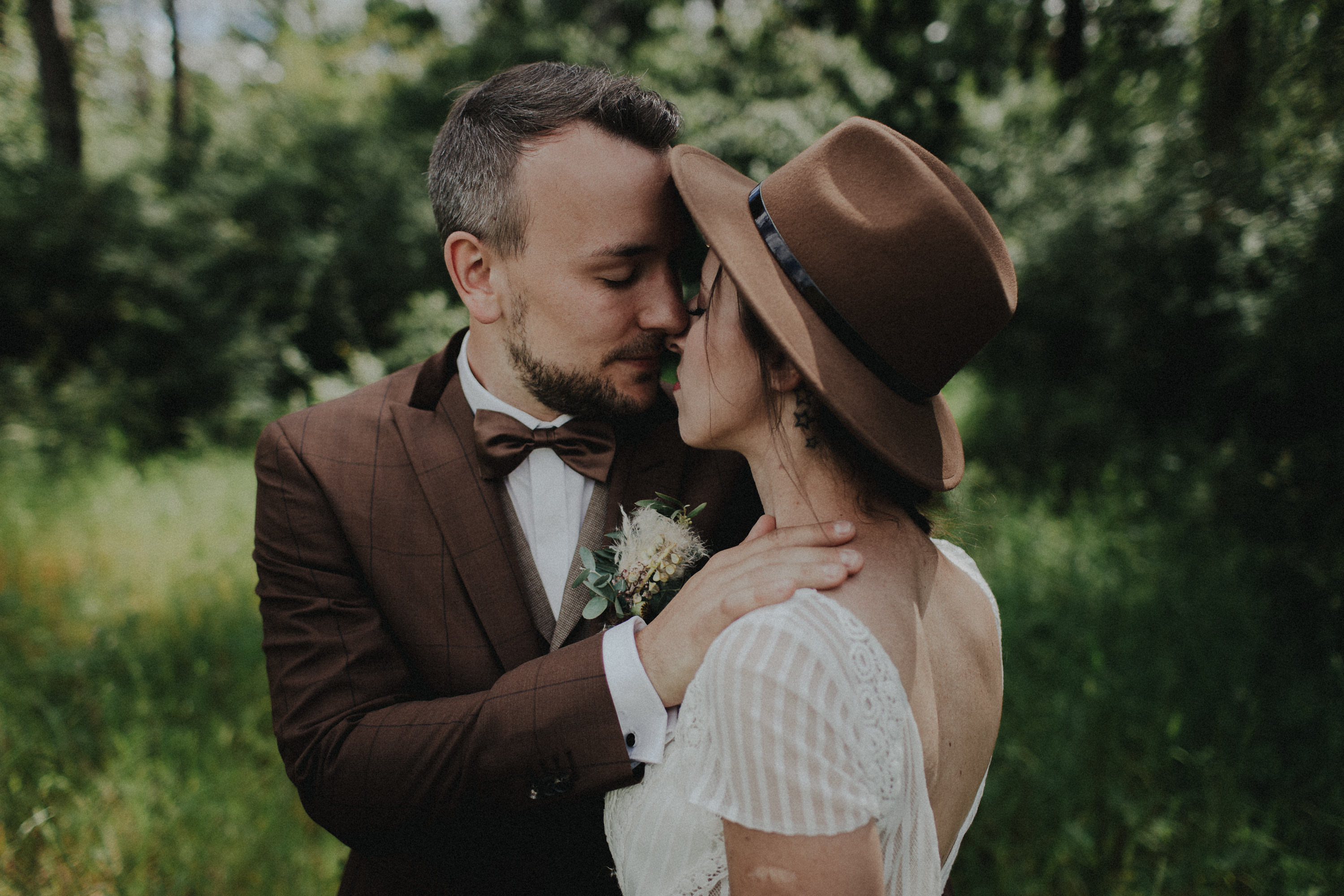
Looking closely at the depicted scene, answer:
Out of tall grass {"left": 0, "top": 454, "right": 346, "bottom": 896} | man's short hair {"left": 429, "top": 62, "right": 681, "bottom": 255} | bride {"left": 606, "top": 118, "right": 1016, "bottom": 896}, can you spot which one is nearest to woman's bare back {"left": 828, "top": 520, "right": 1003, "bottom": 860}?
bride {"left": 606, "top": 118, "right": 1016, "bottom": 896}

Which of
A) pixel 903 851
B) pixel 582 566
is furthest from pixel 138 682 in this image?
pixel 903 851

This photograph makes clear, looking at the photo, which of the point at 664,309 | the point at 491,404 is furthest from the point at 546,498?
the point at 664,309

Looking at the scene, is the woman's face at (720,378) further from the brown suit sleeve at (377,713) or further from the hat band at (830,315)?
the brown suit sleeve at (377,713)

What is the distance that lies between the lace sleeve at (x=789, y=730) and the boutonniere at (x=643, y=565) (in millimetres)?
367

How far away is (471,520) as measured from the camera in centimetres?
176

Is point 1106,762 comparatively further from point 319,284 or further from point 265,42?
point 265,42

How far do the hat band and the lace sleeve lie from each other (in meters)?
0.45

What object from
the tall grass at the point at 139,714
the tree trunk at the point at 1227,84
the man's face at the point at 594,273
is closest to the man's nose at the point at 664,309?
the man's face at the point at 594,273

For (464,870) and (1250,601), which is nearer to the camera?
(464,870)

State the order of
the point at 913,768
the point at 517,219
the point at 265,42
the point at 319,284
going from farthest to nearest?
the point at 265,42 < the point at 319,284 < the point at 517,219 < the point at 913,768

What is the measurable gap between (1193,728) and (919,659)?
9.48 feet

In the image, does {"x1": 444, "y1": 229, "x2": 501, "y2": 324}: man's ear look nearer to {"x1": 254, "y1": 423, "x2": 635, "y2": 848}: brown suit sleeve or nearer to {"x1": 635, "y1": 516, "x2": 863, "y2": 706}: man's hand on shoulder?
{"x1": 254, "y1": 423, "x2": 635, "y2": 848}: brown suit sleeve

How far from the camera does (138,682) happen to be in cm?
369

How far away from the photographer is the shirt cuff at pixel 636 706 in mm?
1436
